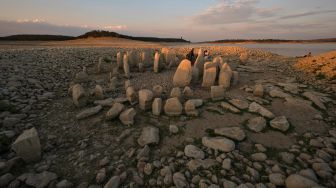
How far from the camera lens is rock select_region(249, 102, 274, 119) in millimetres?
5691

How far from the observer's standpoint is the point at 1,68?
8859 millimetres

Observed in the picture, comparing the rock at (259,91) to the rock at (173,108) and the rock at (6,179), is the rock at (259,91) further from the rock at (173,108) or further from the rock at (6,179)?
the rock at (6,179)

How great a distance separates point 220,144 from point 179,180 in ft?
3.88

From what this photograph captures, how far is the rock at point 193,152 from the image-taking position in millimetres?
4309

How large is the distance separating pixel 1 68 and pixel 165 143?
7.50m

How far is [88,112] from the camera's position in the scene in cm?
595

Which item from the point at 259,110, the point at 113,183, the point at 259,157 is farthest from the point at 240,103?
the point at 113,183

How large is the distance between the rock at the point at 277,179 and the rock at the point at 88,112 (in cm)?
413

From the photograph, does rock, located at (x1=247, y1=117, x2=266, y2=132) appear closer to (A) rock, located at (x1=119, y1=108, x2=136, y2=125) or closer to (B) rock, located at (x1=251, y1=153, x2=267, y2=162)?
(B) rock, located at (x1=251, y1=153, x2=267, y2=162)

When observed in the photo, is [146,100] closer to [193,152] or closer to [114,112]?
[114,112]

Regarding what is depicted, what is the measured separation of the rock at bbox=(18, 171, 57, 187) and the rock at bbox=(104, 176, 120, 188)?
91cm

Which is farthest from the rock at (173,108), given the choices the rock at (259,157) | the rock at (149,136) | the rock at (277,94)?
the rock at (277,94)

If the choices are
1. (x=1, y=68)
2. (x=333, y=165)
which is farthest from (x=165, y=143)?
(x=1, y=68)

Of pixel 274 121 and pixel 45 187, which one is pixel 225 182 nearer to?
pixel 274 121
